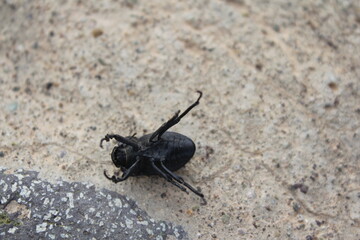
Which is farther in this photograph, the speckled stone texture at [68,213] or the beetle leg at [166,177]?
the beetle leg at [166,177]

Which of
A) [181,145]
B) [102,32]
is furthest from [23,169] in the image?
[102,32]

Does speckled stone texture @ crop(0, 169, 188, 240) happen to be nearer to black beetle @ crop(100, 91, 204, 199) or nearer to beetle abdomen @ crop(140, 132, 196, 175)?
black beetle @ crop(100, 91, 204, 199)

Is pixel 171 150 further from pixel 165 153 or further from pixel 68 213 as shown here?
pixel 68 213

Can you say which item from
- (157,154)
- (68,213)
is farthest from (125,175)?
(68,213)

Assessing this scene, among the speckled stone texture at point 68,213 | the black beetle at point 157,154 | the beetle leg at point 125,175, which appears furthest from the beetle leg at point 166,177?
the speckled stone texture at point 68,213

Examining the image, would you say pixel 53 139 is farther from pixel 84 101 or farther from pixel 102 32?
pixel 102 32

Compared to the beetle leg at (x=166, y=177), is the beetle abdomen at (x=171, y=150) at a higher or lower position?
higher

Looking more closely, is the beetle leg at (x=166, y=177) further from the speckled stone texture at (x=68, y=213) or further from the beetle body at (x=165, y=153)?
the speckled stone texture at (x=68, y=213)
